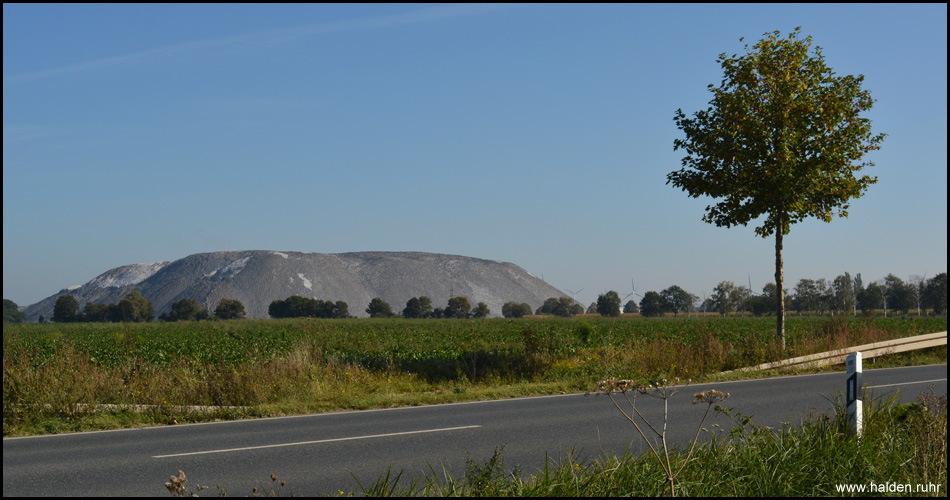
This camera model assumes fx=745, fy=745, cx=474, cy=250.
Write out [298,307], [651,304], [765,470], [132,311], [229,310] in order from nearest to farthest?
1. [765,470]
2. [651,304]
3. [132,311]
4. [229,310]
5. [298,307]

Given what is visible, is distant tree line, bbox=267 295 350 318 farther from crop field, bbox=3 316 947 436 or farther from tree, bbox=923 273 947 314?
crop field, bbox=3 316 947 436

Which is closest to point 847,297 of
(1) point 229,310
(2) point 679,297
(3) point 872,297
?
(3) point 872,297

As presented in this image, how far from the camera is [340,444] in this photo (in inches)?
375

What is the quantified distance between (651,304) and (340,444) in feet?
486

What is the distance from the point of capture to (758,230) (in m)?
21.4

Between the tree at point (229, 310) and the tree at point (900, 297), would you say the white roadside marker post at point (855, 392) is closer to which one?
the tree at point (900, 297)

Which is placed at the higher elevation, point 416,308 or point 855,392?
point 855,392

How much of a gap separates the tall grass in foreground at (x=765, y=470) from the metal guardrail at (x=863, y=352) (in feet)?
38.9

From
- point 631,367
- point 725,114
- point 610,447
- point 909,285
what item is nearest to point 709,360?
point 631,367

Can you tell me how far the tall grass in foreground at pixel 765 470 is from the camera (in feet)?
18.9

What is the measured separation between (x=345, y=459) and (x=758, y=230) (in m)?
16.4

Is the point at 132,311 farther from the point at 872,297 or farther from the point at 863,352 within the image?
the point at 863,352

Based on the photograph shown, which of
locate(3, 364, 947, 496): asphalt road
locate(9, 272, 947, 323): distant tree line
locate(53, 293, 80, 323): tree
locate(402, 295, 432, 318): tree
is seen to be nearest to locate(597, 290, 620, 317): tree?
locate(9, 272, 947, 323): distant tree line

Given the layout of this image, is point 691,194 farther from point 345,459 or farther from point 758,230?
point 345,459
